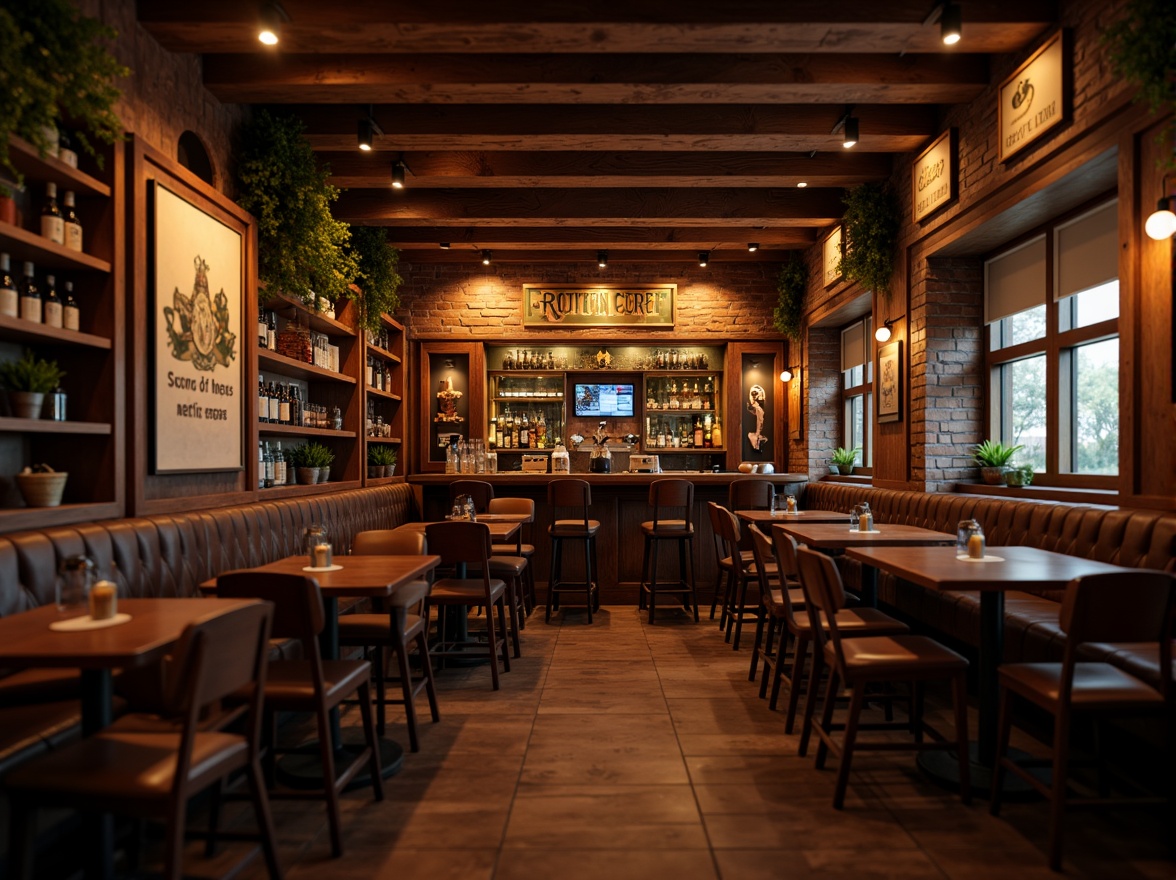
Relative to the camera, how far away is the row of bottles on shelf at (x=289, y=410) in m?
5.20

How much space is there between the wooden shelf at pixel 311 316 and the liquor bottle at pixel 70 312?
1469mm

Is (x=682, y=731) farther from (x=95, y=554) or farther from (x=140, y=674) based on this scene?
(x=95, y=554)

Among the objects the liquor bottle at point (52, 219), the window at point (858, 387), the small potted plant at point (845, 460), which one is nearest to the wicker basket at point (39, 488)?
the liquor bottle at point (52, 219)

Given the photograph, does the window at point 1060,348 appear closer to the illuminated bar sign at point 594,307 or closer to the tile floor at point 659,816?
the tile floor at point 659,816

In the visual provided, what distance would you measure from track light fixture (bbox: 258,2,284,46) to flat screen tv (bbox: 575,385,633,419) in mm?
5711

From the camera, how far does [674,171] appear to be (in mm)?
5965

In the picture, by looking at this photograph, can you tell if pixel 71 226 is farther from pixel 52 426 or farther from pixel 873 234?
pixel 873 234

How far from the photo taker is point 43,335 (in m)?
2.97

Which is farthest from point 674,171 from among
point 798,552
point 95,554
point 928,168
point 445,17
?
point 95,554

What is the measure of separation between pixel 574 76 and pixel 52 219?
9.28 feet

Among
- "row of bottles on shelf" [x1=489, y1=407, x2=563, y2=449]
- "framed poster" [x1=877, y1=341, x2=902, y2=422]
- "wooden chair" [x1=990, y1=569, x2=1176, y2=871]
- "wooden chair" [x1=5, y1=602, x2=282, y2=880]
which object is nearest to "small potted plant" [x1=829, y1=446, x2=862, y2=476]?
"framed poster" [x1=877, y1=341, x2=902, y2=422]

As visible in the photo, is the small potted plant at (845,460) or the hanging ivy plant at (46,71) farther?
the small potted plant at (845,460)

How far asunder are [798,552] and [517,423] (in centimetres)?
624

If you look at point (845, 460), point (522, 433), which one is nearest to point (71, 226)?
point (522, 433)
